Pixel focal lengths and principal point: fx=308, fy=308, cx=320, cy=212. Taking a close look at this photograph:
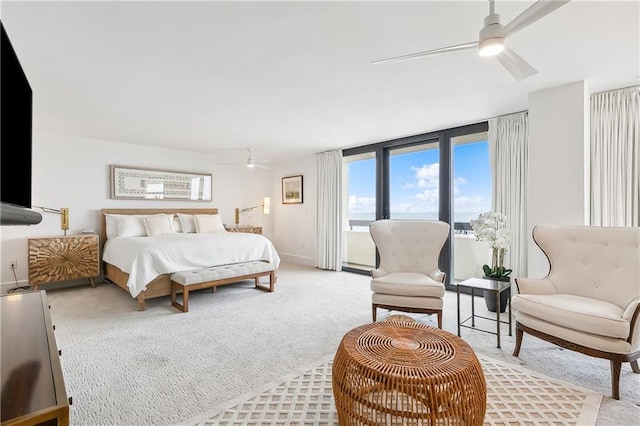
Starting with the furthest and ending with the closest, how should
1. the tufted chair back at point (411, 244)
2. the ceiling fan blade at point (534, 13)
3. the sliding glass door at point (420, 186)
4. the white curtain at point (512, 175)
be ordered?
the sliding glass door at point (420, 186) < the white curtain at point (512, 175) < the tufted chair back at point (411, 244) < the ceiling fan blade at point (534, 13)

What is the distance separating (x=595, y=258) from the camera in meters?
2.53

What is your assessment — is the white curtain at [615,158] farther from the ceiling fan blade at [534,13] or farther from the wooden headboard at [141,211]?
the wooden headboard at [141,211]

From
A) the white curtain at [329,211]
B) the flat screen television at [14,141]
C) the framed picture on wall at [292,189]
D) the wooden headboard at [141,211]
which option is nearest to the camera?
the flat screen television at [14,141]

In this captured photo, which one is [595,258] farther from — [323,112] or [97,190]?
[97,190]

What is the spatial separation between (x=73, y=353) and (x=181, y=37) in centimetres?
265

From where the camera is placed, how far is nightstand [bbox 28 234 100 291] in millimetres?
4199

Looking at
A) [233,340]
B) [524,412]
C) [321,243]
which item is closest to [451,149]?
[321,243]

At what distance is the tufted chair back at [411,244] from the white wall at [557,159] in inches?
37.6

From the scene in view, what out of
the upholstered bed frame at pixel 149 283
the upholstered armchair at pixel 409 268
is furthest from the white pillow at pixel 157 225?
the upholstered armchair at pixel 409 268

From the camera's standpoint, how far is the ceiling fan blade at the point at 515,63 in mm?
1804

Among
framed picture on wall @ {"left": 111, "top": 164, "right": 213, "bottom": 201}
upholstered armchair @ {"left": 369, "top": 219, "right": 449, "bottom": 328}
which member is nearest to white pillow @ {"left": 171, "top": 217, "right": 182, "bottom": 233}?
framed picture on wall @ {"left": 111, "top": 164, "right": 213, "bottom": 201}

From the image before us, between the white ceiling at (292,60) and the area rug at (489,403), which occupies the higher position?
the white ceiling at (292,60)

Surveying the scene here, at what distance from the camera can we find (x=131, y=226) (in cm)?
496

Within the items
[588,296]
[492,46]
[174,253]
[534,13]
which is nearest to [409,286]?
[588,296]
